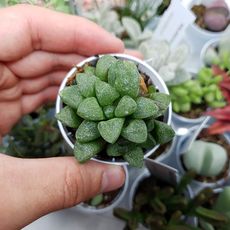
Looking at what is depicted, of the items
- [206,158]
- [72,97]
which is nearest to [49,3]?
[72,97]

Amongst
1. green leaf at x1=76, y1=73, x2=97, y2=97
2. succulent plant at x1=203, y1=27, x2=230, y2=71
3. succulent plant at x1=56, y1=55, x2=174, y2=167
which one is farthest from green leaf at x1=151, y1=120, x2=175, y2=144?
succulent plant at x1=203, y1=27, x2=230, y2=71

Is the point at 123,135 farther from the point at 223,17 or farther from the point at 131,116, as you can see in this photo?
the point at 223,17

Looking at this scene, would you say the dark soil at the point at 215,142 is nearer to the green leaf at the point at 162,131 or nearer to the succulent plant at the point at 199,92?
the succulent plant at the point at 199,92

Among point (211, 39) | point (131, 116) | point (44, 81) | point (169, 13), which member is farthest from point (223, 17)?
point (131, 116)

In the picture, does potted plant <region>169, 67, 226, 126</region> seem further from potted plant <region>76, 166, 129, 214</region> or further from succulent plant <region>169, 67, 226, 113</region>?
potted plant <region>76, 166, 129, 214</region>

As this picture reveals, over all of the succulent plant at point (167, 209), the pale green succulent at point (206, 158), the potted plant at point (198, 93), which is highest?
the potted plant at point (198, 93)

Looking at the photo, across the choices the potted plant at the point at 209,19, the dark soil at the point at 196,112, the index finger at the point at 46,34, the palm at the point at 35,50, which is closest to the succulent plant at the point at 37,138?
the palm at the point at 35,50

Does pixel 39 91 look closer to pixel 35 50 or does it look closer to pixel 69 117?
pixel 35 50
